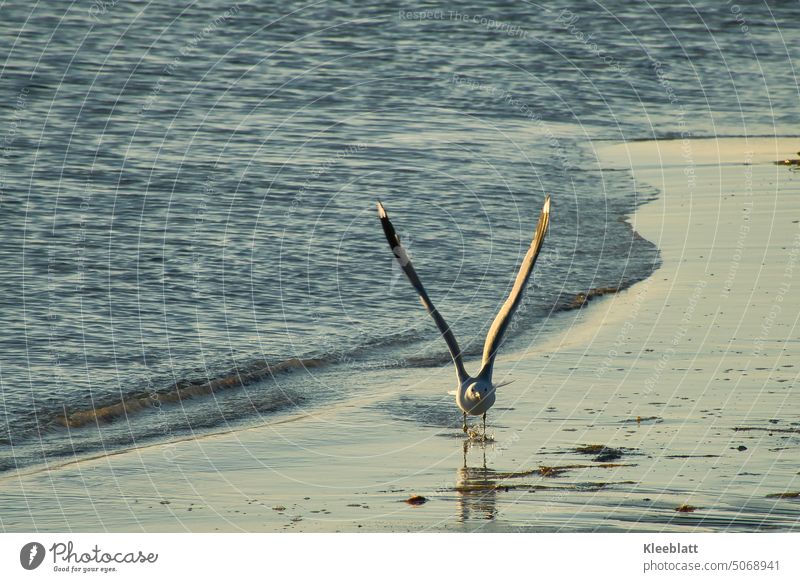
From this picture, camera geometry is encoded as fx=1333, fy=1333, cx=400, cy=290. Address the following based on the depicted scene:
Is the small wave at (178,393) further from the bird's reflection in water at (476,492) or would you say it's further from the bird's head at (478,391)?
the bird's reflection in water at (476,492)

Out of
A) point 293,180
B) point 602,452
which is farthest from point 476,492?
point 293,180

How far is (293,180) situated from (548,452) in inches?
425

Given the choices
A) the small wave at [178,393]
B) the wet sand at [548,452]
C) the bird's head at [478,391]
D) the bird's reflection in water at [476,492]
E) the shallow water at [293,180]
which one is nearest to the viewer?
the wet sand at [548,452]

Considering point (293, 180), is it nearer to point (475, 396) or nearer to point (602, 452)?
point (475, 396)

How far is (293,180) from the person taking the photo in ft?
71.7

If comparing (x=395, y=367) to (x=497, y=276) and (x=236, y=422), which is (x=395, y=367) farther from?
(x=497, y=276)

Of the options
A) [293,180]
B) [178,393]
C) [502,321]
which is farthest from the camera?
[293,180]

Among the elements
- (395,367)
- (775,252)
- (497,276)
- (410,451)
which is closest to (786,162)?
(775,252)

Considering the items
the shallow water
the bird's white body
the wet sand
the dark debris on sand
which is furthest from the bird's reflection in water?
the shallow water

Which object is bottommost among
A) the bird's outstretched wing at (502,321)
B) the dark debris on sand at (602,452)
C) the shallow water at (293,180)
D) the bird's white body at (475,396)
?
the shallow water at (293,180)

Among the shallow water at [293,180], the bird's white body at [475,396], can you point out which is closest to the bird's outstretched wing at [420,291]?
the bird's white body at [475,396]

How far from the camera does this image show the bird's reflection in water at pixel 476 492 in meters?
10.8

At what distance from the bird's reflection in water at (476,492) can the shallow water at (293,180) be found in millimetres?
1787

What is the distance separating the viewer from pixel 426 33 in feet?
111
